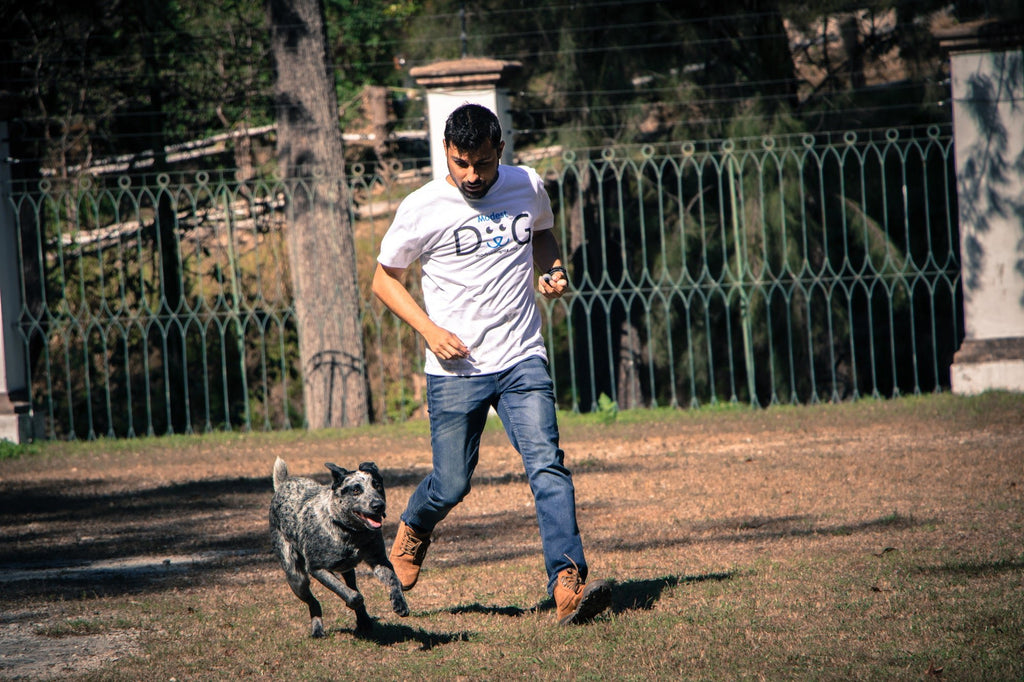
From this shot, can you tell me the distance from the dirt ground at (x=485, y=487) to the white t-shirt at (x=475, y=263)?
5.17 ft

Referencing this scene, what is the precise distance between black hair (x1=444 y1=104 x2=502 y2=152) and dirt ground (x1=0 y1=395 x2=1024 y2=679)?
230 cm

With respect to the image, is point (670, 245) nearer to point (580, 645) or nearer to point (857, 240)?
point (857, 240)

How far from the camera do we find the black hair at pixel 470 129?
438cm

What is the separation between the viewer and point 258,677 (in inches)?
159

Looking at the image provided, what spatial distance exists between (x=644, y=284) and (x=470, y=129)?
8.81 m

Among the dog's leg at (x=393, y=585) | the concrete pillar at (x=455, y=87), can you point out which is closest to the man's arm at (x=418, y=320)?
the dog's leg at (x=393, y=585)

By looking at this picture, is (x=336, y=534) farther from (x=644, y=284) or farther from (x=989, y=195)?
(x=644, y=284)

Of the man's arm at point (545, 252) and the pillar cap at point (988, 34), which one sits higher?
the pillar cap at point (988, 34)

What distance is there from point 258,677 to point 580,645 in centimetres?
115

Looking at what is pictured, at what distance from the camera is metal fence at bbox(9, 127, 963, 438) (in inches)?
441

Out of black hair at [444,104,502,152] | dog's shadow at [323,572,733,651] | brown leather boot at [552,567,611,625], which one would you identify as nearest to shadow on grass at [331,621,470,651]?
dog's shadow at [323,572,733,651]

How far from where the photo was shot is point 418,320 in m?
4.51

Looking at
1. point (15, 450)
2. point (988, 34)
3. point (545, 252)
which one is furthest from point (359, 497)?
point (988, 34)

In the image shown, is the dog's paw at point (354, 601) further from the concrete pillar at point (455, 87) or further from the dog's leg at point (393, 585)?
the concrete pillar at point (455, 87)
